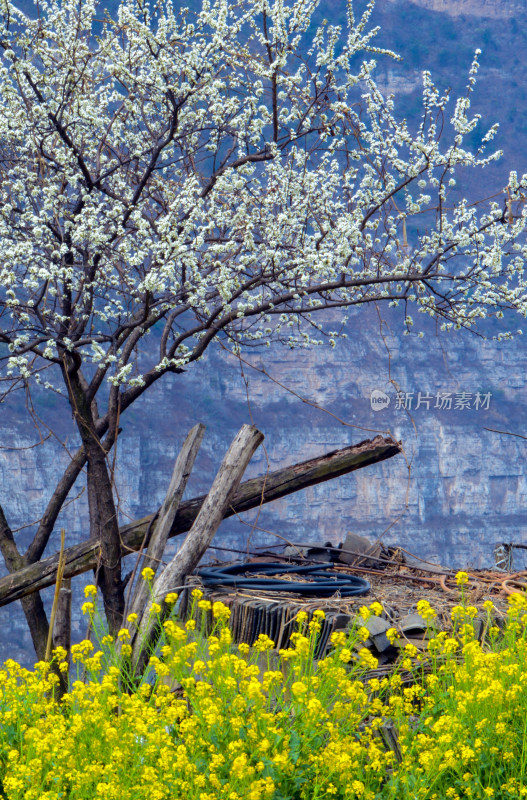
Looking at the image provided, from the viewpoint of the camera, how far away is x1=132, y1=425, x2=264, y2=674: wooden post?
5191mm

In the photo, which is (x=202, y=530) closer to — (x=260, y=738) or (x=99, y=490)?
(x=99, y=490)

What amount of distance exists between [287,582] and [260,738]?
76.6 inches

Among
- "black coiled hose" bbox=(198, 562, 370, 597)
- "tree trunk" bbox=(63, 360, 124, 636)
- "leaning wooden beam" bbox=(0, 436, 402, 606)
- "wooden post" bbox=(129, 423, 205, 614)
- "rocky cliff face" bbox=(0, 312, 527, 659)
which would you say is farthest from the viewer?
A: "rocky cliff face" bbox=(0, 312, 527, 659)

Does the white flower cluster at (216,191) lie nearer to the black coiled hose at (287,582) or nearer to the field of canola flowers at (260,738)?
the black coiled hose at (287,582)

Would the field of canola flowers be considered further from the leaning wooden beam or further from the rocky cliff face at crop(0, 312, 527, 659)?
the rocky cliff face at crop(0, 312, 527, 659)

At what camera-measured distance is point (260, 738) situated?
312cm

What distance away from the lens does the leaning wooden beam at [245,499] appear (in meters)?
5.89

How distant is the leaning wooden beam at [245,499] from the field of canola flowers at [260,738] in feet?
7.37

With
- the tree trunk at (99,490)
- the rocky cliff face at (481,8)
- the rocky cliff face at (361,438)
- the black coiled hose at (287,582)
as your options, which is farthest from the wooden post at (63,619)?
the rocky cliff face at (481,8)


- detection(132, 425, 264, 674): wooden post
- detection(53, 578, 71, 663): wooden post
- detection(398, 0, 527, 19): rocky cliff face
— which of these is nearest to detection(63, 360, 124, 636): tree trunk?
detection(53, 578, 71, 663): wooden post

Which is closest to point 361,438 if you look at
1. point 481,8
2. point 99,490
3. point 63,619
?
point 99,490

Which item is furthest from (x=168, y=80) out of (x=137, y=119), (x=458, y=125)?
(x=458, y=125)

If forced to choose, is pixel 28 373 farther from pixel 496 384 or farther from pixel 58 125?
pixel 496 384

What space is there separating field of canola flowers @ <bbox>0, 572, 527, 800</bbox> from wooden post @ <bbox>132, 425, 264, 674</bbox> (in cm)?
145
